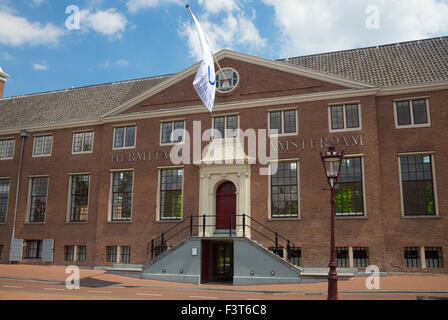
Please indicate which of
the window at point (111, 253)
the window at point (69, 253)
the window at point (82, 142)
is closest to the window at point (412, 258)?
the window at point (111, 253)

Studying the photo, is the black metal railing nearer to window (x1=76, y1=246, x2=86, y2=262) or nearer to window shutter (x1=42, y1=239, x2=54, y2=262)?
window (x1=76, y1=246, x2=86, y2=262)

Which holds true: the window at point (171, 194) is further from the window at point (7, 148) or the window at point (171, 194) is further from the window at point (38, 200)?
the window at point (7, 148)

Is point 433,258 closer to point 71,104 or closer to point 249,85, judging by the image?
point 249,85

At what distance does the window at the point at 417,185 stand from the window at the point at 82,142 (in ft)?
60.3

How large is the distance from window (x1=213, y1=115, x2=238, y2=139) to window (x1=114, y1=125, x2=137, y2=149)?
5.34m

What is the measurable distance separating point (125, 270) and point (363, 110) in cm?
1421

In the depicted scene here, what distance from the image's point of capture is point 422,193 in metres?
19.3

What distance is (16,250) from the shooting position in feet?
85.7

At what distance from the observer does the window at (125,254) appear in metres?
23.3

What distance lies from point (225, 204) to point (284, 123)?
5.32 meters

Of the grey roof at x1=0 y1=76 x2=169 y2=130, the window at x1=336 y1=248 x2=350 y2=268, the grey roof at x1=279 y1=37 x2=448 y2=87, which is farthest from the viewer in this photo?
the grey roof at x1=0 y1=76 x2=169 y2=130

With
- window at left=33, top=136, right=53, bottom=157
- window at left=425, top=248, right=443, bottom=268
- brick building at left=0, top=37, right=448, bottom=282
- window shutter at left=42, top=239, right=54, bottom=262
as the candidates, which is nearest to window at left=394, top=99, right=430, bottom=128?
brick building at left=0, top=37, right=448, bottom=282

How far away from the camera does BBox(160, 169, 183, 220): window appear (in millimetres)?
22797

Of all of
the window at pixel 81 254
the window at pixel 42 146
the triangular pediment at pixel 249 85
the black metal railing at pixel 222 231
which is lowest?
the window at pixel 81 254
